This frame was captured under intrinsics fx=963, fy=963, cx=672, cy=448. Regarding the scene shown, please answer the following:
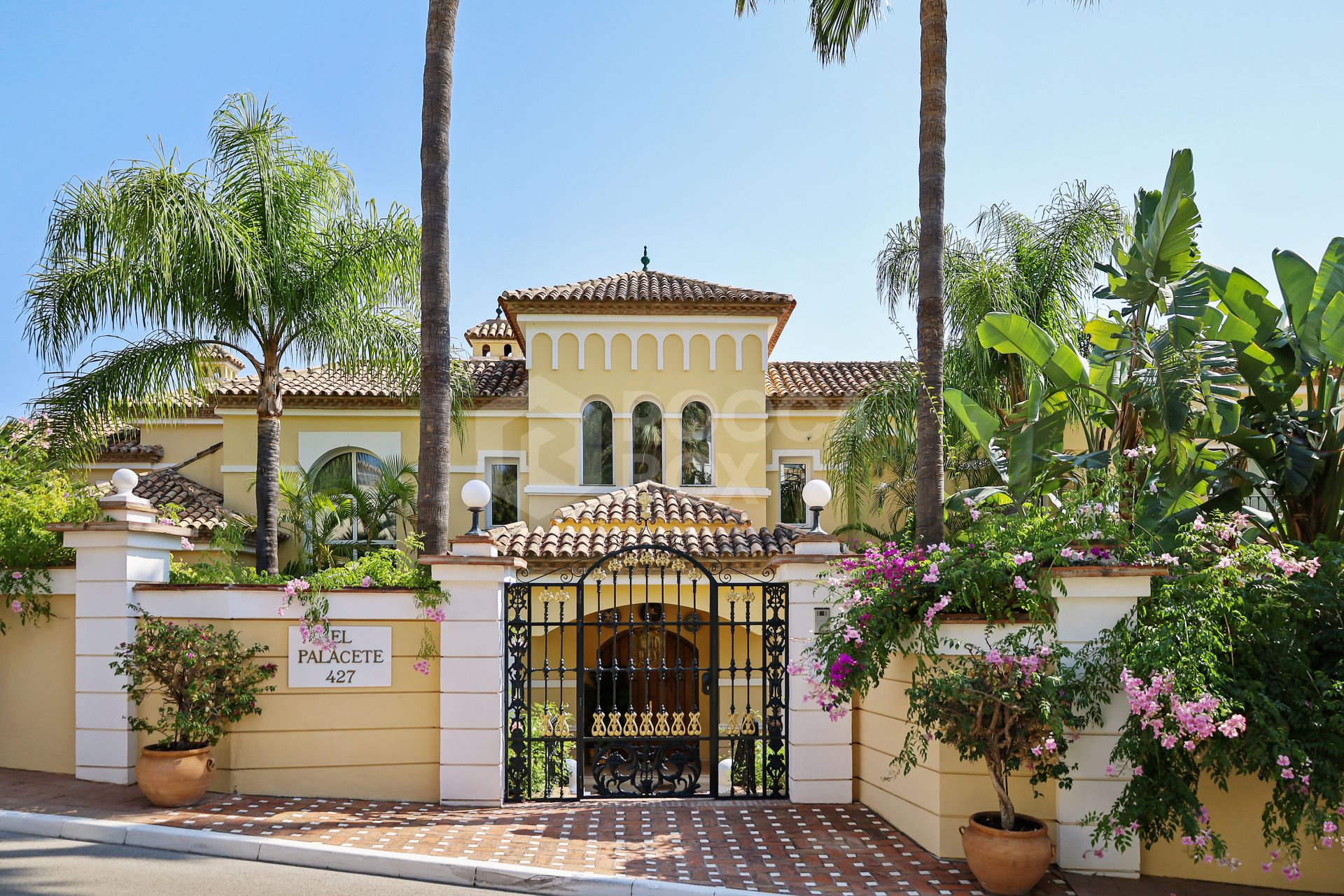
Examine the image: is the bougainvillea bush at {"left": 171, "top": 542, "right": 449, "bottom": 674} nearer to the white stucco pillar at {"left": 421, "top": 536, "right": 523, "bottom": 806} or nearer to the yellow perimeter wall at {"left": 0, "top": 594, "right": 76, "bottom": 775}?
the white stucco pillar at {"left": 421, "top": 536, "right": 523, "bottom": 806}

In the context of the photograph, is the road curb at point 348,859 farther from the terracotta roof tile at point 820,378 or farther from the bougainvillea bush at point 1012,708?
the terracotta roof tile at point 820,378

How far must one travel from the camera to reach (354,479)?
21797 millimetres

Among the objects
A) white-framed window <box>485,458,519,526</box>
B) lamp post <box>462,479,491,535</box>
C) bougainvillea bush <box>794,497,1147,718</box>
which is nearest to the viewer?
bougainvillea bush <box>794,497,1147,718</box>

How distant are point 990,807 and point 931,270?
5.31 metres

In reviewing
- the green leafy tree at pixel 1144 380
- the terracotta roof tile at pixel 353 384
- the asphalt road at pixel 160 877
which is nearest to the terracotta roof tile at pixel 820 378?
the terracotta roof tile at pixel 353 384

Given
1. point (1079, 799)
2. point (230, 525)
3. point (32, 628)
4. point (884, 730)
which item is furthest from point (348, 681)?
point (230, 525)

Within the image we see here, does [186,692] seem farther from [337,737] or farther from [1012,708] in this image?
[1012,708]

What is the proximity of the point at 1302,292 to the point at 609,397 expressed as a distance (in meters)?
14.1

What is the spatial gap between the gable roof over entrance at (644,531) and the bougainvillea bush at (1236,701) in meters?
8.18

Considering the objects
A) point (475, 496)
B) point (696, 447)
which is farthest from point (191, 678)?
point (696, 447)

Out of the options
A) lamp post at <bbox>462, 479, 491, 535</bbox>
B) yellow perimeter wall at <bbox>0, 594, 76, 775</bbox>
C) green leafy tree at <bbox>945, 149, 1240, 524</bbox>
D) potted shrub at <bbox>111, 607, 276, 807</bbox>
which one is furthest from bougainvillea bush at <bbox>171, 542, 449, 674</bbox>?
green leafy tree at <bbox>945, 149, 1240, 524</bbox>

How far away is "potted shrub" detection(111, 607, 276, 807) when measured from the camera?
8.98m

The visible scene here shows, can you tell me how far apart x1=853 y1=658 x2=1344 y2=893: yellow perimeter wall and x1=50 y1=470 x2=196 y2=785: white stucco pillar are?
7553 mm

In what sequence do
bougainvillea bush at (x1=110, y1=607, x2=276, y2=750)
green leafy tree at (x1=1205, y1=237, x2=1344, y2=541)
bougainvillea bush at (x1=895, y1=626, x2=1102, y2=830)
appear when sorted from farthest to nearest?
green leafy tree at (x1=1205, y1=237, x2=1344, y2=541) < bougainvillea bush at (x1=110, y1=607, x2=276, y2=750) < bougainvillea bush at (x1=895, y1=626, x2=1102, y2=830)
